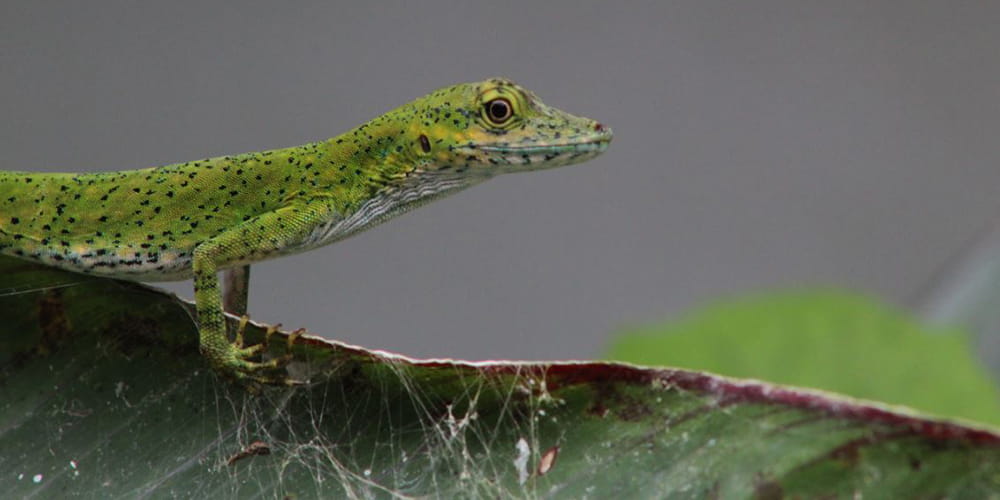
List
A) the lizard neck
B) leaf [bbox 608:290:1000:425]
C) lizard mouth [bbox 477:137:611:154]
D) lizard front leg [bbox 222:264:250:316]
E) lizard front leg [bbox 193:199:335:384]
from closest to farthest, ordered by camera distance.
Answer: lizard front leg [bbox 193:199:335:384]
lizard mouth [bbox 477:137:611:154]
the lizard neck
lizard front leg [bbox 222:264:250:316]
leaf [bbox 608:290:1000:425]

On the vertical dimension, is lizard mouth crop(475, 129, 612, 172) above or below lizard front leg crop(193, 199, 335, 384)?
above

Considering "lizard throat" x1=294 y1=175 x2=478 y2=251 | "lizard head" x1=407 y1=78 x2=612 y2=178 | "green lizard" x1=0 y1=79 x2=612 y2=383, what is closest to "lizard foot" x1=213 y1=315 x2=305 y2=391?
"green lizard" x1=0 y1=79 x2=612 y2=383

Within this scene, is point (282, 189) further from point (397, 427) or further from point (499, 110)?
point (397, 427)

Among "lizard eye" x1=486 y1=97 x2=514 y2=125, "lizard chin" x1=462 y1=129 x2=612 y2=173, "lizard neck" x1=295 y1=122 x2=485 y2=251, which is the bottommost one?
"lizard neck" x1=295 y1=122 x2=485 y2=251

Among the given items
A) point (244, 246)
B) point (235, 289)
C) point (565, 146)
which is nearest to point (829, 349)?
point (565, 146)

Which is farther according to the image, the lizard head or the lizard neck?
the lizard neck

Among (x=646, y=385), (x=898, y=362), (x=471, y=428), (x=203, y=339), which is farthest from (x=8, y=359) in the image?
(x=898, y=362)

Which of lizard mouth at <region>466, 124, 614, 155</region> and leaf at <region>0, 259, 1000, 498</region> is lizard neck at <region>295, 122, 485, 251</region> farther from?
leaf at <region>0, 259, 1000, 498</region>
